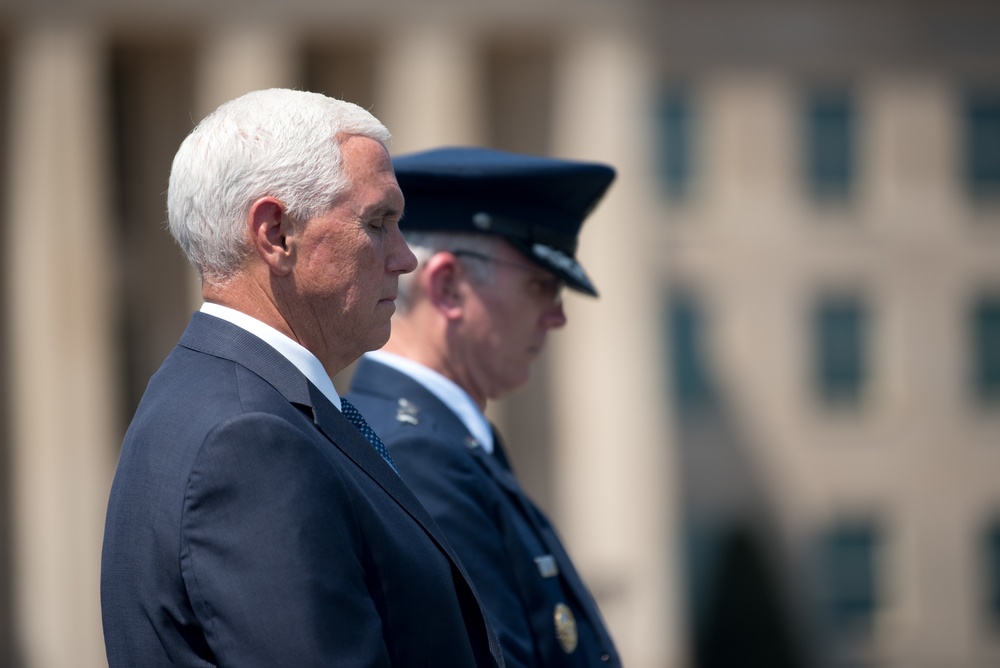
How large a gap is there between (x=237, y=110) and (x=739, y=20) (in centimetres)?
2241

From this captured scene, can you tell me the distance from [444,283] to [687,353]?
2054cm

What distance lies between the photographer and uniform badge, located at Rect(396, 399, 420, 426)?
9.08 ft

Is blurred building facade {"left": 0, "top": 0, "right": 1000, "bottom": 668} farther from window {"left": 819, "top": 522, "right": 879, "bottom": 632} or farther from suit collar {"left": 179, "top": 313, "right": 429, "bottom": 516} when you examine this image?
suit collar {"left": 179, "top": 313, "right": 429, "bottom": 516}

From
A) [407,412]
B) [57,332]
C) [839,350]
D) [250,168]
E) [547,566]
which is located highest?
[250,168]

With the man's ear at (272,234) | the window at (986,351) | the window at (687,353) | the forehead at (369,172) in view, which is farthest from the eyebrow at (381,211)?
the window at (986,351)

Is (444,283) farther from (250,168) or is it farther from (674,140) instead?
(674,140)

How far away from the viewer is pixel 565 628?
269cm

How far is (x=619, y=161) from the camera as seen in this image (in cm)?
1995

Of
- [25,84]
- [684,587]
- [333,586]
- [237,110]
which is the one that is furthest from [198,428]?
[684,587]

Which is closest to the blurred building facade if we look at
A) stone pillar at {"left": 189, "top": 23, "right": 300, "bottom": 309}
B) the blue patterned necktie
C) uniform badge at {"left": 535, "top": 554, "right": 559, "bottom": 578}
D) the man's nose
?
stone pillar at {"left": 189, "top": 23, "right": 300, "bottom": 309}

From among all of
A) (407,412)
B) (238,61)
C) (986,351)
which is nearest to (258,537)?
(407,412)

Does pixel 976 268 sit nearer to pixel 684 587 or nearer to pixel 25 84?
pixel 684 587

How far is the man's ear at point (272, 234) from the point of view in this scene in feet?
6.27

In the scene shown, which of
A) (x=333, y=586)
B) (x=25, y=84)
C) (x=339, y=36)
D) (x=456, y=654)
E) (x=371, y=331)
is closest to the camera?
(x=333, y=586)
